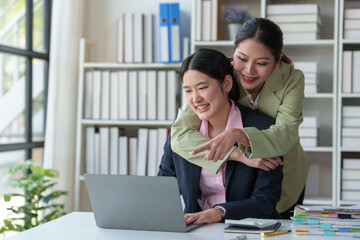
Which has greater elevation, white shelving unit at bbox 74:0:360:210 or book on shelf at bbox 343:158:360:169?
white shelving unit at bbox 74:0:360:210

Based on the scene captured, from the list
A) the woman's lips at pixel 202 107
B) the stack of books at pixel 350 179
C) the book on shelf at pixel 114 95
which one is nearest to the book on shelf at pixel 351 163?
the stack of books at pixel 350 179

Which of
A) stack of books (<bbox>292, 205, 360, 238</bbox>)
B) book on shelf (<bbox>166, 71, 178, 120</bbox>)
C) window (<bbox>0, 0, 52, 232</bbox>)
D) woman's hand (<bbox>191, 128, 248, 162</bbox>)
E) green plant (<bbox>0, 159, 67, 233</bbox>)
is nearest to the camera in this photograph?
stack of books (<bbox>292, 205, 360, 238</bbox>)

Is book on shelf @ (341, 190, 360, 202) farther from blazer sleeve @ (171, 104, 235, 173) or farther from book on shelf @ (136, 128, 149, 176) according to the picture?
blazer sleeve @ (171, 104, 235, 173)

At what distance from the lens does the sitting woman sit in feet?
6.50

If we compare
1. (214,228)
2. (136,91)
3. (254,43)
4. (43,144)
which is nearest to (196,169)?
(214,228)

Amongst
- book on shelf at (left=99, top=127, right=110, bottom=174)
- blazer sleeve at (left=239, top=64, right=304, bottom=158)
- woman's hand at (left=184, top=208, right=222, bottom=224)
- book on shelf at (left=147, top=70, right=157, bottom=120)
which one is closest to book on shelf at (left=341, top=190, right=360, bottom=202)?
book on shelf at (left=147, top=70, right=157, bottom=120)

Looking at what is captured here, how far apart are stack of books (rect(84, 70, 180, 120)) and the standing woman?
1398 mm

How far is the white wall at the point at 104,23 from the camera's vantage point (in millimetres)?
3852

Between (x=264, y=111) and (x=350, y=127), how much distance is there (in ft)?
4.35

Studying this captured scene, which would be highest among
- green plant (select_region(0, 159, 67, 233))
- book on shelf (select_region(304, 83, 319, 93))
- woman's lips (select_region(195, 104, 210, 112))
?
book on shelf (select_region(304, 83, 319, 93))

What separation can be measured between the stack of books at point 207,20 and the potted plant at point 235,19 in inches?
3.6

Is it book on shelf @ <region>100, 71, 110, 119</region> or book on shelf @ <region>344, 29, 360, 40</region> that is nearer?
book on shelf @ <region>344, 29, 360, 40</region>

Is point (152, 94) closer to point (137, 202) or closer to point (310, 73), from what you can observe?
point (310, 73)

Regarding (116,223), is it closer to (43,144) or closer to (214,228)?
(214,228)
